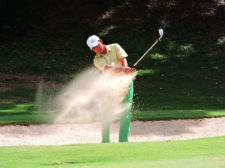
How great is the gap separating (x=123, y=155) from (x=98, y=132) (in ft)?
15.3

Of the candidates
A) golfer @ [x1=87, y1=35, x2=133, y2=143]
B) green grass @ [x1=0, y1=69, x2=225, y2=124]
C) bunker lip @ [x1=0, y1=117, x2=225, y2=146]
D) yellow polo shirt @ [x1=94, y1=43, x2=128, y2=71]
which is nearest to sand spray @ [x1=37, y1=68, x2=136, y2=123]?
golfer @ [x1=87, y1=35, x2=133, y2=143]

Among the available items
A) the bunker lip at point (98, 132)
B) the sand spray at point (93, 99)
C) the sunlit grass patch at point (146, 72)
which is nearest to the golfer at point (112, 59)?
the sand spray at point (93, 99)

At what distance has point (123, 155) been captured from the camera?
23.1ft

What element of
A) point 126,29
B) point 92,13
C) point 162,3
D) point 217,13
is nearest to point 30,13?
point 92,13

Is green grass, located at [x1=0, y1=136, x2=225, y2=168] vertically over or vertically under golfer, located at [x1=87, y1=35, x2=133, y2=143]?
under

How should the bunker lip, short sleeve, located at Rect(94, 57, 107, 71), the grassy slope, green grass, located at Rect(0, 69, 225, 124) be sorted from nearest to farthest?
short sleeve, located at Rect(94, 57, 107, 71)
the bunker lip
green grass, located at Rect(0, 69, 225, 124)
the grassy slope

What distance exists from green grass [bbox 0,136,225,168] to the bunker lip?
2.64m

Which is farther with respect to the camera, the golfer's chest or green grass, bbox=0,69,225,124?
green grass, bbox=0,69,225,124

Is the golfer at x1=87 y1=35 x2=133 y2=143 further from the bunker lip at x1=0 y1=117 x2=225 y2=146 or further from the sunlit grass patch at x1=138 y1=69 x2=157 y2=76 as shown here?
the sunlit grass patch at x1=138 y1=69 x2=157 y2=76

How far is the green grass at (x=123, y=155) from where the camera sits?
618cm

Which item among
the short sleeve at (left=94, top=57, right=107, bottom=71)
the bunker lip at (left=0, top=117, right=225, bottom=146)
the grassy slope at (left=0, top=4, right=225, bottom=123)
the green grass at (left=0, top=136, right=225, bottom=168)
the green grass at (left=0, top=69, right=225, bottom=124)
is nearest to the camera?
the green grass at (left=0, top=136, right=225, bottom=168)

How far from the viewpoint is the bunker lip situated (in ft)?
35.5

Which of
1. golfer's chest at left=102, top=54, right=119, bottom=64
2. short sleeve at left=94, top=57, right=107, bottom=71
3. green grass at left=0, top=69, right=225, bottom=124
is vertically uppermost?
golfer's chest at left=102, top=54, right=119, bottom=64

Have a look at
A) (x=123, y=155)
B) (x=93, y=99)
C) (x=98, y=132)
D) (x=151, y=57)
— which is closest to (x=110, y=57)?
(x=123, y=155)
